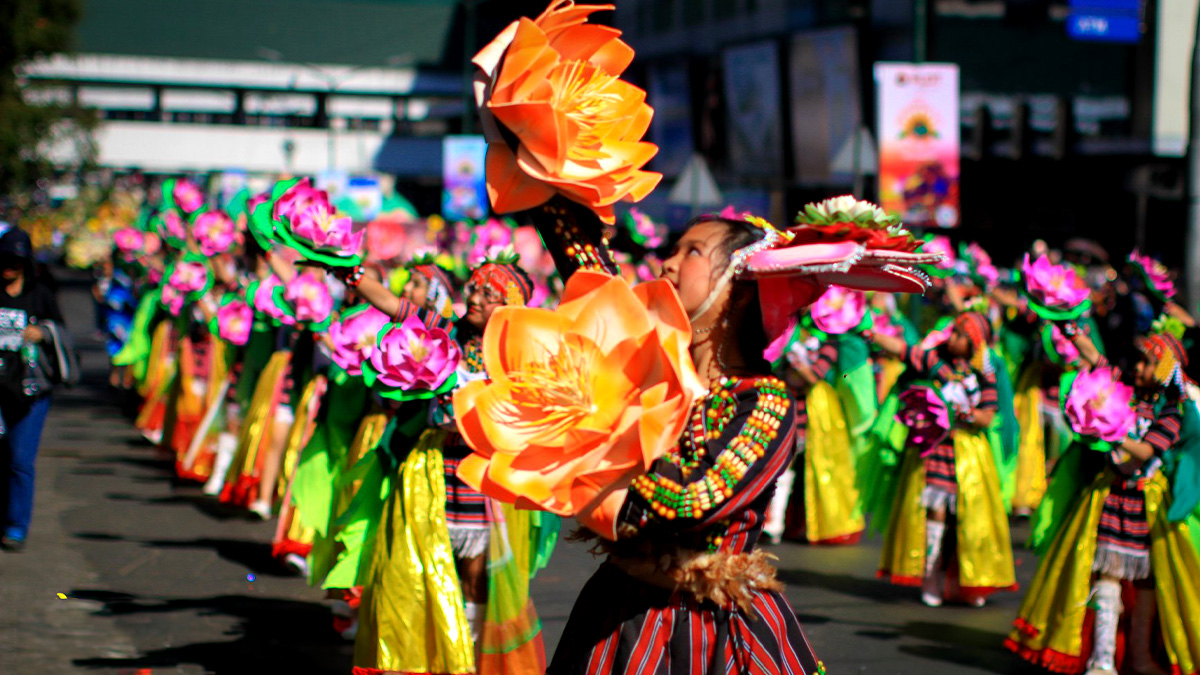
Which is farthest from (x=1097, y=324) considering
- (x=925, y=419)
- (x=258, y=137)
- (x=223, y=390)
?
(x=258, y=137)

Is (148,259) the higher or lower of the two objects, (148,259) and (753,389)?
the lower

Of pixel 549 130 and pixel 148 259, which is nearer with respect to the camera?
pixel 549 130

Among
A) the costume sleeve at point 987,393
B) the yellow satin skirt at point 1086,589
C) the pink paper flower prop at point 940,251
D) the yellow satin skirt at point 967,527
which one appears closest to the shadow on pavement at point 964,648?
the yellow satin skirt at point 1086,589

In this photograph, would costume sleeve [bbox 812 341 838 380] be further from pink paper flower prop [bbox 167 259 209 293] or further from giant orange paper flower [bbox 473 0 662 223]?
giant orange paper flower [bbox 473 0 662 223]

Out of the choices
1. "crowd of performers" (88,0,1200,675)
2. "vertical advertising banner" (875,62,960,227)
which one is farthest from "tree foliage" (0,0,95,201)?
"vertical advertising banner" (875,62,960,227)

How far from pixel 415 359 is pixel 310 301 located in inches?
148

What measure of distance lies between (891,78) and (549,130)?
1260cm

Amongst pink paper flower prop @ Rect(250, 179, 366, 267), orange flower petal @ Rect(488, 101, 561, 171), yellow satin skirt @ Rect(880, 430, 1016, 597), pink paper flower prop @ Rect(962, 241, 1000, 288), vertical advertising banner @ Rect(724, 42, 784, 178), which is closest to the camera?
orange flower petal @ Rect(488, 101, 561, 171)

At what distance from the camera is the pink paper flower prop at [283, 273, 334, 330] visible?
30.6ft

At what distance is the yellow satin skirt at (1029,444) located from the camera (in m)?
11.9

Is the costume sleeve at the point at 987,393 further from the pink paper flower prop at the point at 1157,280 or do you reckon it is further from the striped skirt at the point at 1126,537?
the striped skirt at the point at 1126,537

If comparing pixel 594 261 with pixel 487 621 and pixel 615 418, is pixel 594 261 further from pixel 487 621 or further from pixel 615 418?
pixel 487 621

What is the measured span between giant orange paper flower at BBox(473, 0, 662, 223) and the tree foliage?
36921mm

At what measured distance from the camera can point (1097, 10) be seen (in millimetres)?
24781
